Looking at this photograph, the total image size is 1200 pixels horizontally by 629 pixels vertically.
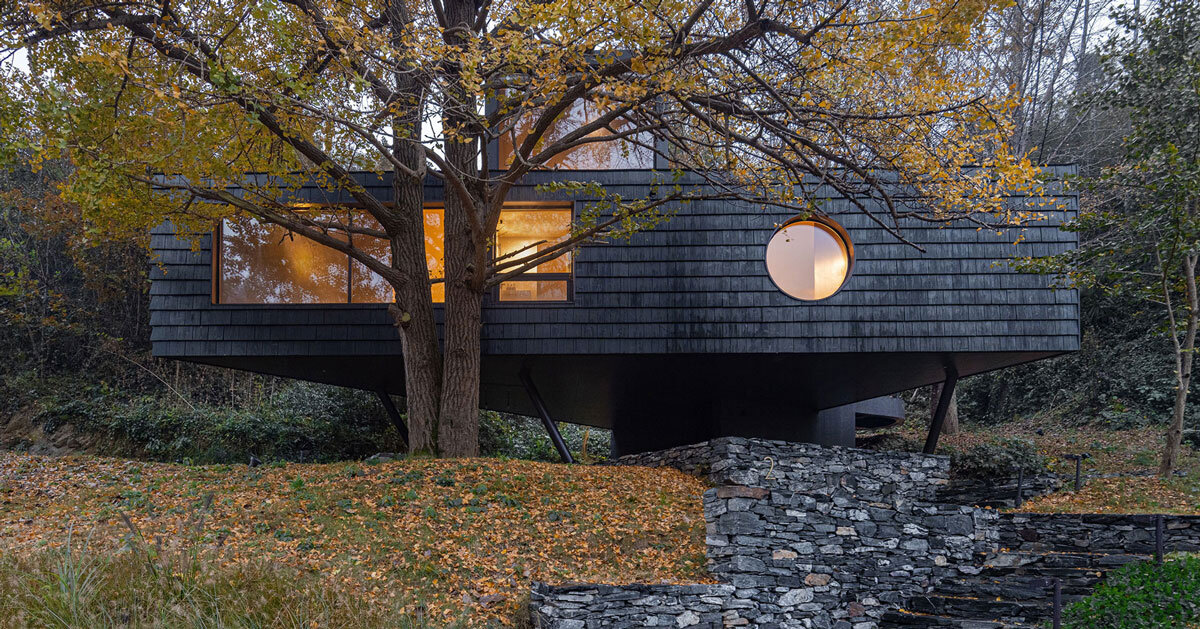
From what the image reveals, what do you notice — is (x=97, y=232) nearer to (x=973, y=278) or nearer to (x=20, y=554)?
(x=20, y=554)

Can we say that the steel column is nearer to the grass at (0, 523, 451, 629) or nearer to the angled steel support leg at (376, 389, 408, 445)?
the angled steel support leg at (376, 389, 408, 445)

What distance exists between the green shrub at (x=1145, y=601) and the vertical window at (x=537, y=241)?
20.8 ft

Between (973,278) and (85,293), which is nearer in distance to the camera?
(973,278)

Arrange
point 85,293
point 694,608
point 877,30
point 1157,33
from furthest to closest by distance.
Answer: point 85,293, point 1157,33, point 877,30, point 694,608

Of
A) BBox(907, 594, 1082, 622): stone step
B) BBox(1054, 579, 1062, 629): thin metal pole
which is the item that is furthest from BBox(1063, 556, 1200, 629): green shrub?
BBox(1054, 579, 1062, 629): thin metal pole

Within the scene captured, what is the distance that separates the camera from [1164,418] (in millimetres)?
14422

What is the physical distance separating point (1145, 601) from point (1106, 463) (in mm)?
7360

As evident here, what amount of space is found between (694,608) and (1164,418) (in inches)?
472

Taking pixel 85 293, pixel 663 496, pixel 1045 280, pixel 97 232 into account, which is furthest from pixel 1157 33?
pixel 85 293

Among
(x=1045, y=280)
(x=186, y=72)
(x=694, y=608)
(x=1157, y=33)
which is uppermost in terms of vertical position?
(x=1157, y=33)

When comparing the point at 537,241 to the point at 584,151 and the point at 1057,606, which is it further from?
the point at 1057,606

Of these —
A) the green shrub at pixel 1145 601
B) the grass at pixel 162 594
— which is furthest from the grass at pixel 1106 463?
the grass at pixel 162 594

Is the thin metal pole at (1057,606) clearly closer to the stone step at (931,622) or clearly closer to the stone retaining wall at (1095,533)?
the stone step at (931,622)

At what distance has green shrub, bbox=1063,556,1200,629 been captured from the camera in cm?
565
